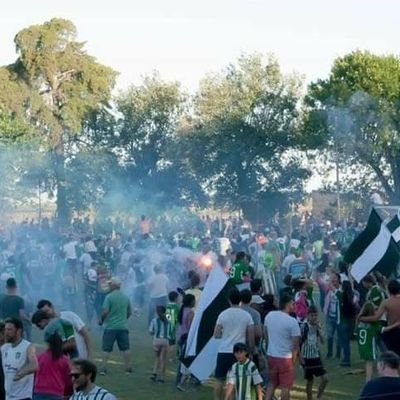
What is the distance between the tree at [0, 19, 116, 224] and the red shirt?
136 ft

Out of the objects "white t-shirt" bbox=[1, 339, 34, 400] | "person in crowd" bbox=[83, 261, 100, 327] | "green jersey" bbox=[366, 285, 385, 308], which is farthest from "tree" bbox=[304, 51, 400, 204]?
"white t-shirt" bbox=[1, 339, 34, 400]

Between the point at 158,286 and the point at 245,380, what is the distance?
28.5ft

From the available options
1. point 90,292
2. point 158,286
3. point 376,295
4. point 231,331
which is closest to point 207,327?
point 231,331

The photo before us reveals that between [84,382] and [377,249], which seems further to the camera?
[377,249]

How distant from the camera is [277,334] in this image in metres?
12.4

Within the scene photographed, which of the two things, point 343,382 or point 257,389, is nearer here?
point 257,389

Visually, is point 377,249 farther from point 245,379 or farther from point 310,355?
point 245,379

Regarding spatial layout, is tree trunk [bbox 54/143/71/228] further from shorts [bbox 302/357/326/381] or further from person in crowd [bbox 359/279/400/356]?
person in crowd [bbox 359/279/400/356]

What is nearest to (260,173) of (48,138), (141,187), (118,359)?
(141,187)

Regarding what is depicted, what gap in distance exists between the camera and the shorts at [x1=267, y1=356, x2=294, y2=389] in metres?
12.5

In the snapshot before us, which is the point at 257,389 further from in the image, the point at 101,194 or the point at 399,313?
the point at 101,194

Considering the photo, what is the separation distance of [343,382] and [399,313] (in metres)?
3.02

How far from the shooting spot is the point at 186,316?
15.3 meters

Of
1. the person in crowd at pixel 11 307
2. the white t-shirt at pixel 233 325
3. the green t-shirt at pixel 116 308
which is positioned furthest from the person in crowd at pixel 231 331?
the green t-shirt at pixel 116 308
